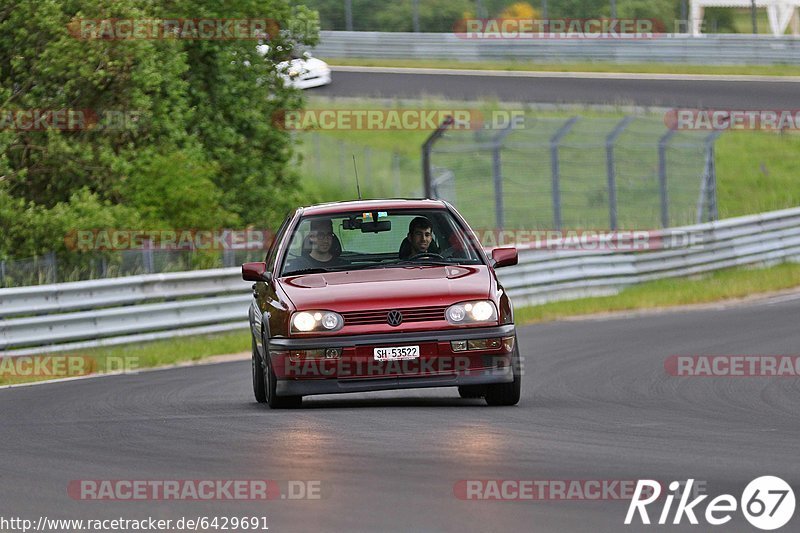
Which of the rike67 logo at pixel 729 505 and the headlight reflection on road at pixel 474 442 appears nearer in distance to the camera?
the rike67 logo at pixel 729 505

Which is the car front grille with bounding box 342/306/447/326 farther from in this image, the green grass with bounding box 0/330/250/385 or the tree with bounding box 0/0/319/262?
the tree with bounding box 0/0/319/262

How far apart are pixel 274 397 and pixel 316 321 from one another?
0.72 m

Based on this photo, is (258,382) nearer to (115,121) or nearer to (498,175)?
(498,175)

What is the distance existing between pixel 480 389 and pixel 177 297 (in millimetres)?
10183

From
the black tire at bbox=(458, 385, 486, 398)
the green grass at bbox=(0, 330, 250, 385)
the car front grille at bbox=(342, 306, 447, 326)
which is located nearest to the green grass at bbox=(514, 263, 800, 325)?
the green grass at bbox=(0, 330, 250, 385)

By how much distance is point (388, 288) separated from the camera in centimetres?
1092

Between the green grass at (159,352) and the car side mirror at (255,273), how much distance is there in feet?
18.8

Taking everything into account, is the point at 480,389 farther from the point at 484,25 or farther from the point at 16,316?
the point at 484,25

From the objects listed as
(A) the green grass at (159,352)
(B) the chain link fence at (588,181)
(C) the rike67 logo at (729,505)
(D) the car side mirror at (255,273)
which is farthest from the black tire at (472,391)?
(B) the chain link fence at (588,181)

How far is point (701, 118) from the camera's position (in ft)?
117

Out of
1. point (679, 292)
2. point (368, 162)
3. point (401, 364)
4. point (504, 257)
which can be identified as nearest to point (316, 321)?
point (401, 364)

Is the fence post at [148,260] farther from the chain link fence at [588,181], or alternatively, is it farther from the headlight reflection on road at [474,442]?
the headlight reflection on road at [474,442]

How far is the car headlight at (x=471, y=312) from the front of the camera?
10.8m

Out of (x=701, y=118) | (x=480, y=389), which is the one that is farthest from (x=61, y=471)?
(x=701, y=118)
